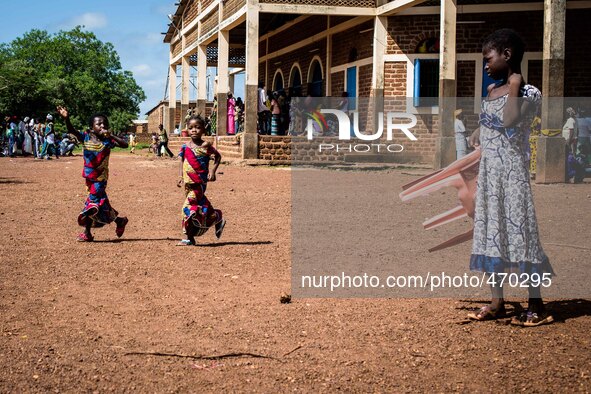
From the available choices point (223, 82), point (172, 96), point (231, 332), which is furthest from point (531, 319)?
point (172, 96)

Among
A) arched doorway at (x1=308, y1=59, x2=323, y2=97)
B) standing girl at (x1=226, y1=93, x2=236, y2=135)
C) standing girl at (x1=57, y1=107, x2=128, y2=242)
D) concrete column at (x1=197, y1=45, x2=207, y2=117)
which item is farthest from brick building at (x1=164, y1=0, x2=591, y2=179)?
standing girl at (x1=57, y1=107, x2=128, y2=242)

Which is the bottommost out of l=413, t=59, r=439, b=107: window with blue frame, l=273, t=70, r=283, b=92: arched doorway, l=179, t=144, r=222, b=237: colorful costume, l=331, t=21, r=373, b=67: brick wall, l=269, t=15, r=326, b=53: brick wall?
l=179, t=144, r=222, b=237: colorful costume

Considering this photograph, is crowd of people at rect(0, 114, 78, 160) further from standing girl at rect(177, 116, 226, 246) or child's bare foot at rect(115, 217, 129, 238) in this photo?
standing girl at rect(177, 116, 226, 246)

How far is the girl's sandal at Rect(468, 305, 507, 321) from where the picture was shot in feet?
16.0

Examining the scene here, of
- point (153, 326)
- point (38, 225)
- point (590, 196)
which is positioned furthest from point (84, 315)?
point (590, 196)

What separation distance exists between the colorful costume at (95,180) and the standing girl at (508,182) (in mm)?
4634

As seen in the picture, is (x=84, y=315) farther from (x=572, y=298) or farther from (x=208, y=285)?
(x=572, y=298)

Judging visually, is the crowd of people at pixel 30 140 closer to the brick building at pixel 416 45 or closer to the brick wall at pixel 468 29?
the brick building at pixel 416 45

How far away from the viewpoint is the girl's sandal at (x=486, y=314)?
489cm

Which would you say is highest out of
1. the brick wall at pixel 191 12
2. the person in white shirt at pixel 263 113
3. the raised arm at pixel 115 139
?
the brick wall at pixel 191 12

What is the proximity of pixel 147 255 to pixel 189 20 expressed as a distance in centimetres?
2449

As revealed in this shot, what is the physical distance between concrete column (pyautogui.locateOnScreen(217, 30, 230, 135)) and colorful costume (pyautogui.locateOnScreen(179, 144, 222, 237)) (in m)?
15.2

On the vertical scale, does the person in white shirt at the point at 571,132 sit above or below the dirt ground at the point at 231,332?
above

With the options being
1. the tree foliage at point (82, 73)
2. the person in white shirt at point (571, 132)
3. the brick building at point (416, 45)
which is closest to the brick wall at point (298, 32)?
the brick building at point (416, 45)
